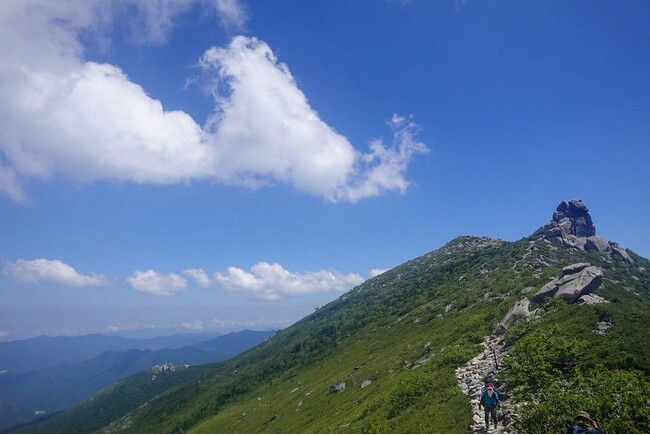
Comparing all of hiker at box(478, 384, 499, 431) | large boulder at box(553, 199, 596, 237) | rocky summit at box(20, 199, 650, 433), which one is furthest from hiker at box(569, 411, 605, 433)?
large boulder at box(553, 199, 596, 237)

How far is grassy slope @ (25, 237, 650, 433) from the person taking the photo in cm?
3002

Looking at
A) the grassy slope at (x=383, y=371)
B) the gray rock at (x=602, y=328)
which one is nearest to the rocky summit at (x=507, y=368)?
the gray rock at (x=602, y=328)

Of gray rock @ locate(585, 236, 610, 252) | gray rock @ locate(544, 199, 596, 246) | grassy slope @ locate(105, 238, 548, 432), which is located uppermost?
gray rock @ locate(544, 199, 596, 246)

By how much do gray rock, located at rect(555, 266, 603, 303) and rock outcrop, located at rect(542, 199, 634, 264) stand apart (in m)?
103

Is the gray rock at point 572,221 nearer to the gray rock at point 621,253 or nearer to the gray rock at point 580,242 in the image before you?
the gray rock at point 580,242

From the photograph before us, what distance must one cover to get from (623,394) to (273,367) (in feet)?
548

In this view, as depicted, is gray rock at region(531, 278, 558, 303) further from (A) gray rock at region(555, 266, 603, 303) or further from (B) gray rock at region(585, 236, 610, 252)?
(B) gray rock at region(585, 236, 610, 252)

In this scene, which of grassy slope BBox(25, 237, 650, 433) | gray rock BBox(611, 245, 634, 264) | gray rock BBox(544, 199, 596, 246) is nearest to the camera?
grassy slope BBox(25, 237, 650, 433)

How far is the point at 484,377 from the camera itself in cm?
3634

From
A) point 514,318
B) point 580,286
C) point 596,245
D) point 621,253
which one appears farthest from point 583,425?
point 596,245

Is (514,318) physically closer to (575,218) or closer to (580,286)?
(580,286)

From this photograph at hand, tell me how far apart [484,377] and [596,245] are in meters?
141

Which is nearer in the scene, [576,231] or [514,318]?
[514,318]

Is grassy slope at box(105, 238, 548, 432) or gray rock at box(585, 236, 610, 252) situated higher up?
gray rock at box(585, 236, 610, 252)
